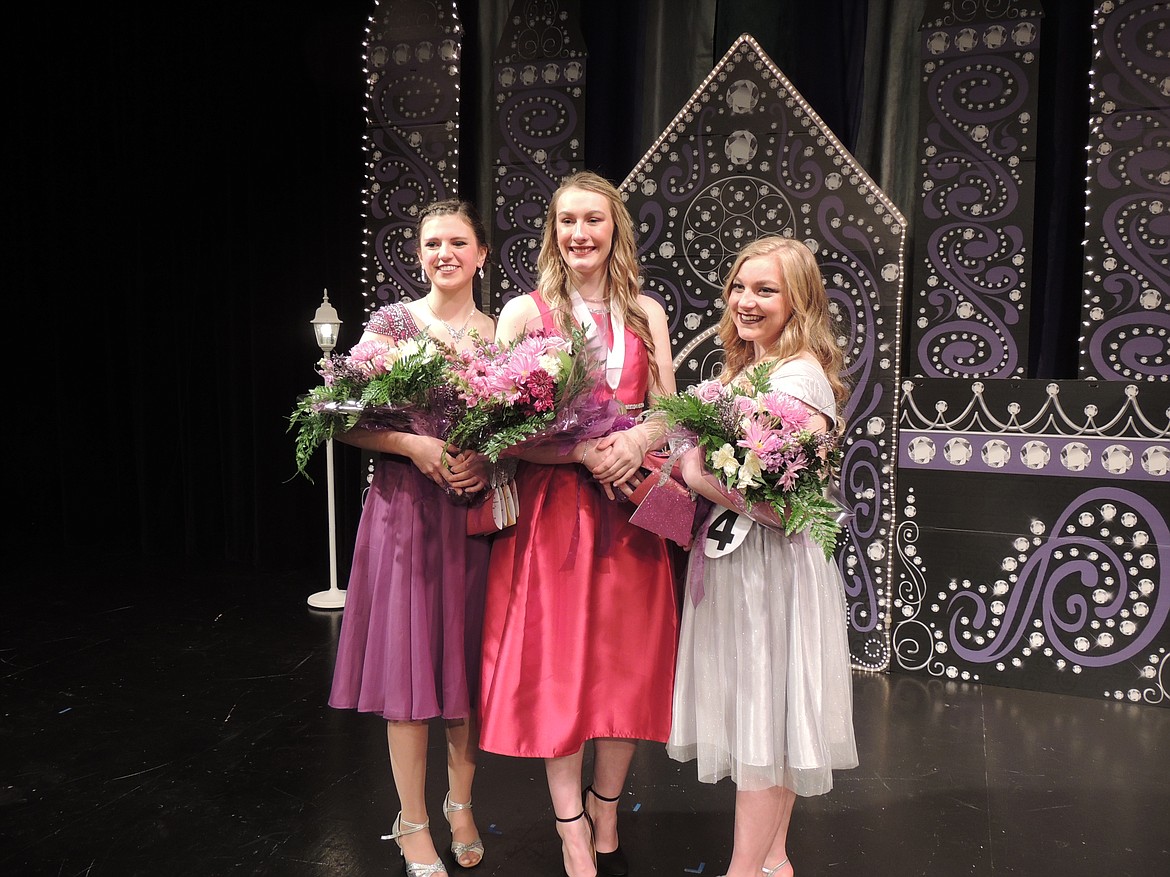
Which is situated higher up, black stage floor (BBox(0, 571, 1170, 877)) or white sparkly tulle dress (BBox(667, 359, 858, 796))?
white sparkly tulle dress (BBox(667, 359, 858, 796))

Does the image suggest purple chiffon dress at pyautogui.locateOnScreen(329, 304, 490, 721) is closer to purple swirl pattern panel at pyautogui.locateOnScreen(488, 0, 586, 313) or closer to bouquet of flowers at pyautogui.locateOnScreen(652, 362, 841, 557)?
bouquet of flowers at pyautogui.locateOnScreen(652, 362, 841, 557)

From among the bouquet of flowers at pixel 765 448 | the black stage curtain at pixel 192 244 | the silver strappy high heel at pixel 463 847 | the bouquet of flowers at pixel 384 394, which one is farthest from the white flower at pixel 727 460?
the black stage curtain at pixel 192 244

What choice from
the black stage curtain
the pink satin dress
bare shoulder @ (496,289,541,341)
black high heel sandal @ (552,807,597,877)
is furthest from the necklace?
the black stage curtain

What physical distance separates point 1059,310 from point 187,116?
17.1 feet

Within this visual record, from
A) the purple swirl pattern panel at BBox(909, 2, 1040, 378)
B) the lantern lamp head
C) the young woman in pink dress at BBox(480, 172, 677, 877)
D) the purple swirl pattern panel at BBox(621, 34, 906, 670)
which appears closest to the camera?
the young woman in pink dress at BBox(480, 172, 677, 877)

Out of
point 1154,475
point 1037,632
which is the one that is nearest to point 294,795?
point 1037,632

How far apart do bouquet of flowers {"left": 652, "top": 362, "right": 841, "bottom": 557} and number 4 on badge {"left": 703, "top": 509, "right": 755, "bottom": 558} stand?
88 mm

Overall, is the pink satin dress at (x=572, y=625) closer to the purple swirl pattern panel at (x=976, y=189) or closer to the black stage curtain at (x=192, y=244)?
the purple swirl pattern panel at (x=976, y=189)

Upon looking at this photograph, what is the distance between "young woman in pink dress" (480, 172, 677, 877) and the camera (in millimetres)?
2025

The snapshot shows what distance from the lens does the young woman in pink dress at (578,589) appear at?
2.03 m

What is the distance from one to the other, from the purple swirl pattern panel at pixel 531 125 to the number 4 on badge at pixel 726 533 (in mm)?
2341

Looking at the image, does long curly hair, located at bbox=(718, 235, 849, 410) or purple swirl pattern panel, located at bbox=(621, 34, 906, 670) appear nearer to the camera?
long curly hair, located at bbox=(718, 235, 849, 410)

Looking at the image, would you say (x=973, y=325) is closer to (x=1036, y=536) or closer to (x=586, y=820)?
(x=1036, y=536)

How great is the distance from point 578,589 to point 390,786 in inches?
44.5
